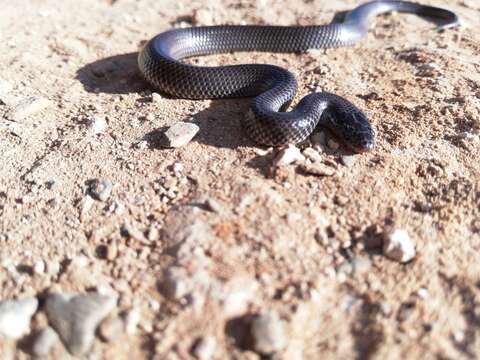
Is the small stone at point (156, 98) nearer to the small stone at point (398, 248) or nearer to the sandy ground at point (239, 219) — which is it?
the sandy ground at point (239, 219)

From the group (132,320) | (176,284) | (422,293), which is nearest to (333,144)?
(422,293)

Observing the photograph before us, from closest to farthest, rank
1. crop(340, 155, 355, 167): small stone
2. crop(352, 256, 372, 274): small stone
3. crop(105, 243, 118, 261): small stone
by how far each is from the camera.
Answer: crop(352, 256, 372, 274): small stone → crop(105, 243, 118, 261): small stone → crop(340, 155, 355, 167): small stone

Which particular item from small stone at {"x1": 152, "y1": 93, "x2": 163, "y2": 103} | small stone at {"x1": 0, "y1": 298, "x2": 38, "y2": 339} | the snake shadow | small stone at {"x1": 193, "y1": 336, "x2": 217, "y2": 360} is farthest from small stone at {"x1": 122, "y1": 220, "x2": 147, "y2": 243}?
small stone at {"x1": 152, "y1": 93, "x2": 163, "y2": 103}

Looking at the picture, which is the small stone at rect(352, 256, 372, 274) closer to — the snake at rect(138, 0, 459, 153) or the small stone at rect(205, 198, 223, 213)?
the small stone at rect(205, 198, 223, 213)

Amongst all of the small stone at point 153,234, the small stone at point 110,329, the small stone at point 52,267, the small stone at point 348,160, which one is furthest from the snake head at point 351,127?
the small stone at point 52,267

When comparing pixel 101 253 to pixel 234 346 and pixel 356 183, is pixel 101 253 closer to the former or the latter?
pixel 234 346

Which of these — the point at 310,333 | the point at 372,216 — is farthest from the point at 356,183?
the point at 310,333
